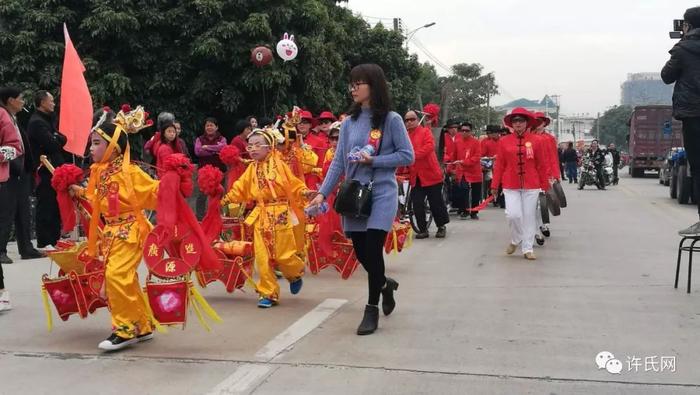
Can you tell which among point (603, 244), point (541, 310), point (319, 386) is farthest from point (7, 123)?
point (603, 244)

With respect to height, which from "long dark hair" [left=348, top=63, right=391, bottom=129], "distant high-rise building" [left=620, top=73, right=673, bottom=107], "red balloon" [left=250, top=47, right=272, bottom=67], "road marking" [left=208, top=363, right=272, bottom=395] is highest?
"distant high-rise building" [left=620, top=73, right=673, bottom=107]

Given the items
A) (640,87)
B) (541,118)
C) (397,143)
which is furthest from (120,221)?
(640,87)

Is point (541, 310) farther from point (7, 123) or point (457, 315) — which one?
point (7, 123)

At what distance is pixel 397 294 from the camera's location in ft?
23.6

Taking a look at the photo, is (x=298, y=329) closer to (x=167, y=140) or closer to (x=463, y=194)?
(x=167, y=140)

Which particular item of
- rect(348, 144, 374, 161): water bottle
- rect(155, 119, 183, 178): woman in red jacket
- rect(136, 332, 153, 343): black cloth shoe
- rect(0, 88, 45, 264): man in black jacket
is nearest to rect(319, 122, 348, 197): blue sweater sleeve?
rect(348, 144, 374, 161): water bottle

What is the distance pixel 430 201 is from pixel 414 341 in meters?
6.44

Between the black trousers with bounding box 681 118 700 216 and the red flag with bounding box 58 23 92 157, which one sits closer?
the black trousers with bounding box 681 118 700 216

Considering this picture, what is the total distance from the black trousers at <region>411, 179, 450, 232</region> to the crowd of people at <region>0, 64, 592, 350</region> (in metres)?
0.16

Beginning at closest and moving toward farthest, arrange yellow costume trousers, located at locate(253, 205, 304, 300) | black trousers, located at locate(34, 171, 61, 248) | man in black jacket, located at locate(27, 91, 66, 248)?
yellow costume trousers, located at locate(253, 205, 304, 300) → man in black jacket, located at locate(27, 91, 66, 248) → black trousers, located at locate(34, 171, 61, 248)

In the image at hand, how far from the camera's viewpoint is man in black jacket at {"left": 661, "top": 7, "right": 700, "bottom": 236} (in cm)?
650

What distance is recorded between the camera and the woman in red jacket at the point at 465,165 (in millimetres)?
14914

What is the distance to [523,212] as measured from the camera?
31.4ft
